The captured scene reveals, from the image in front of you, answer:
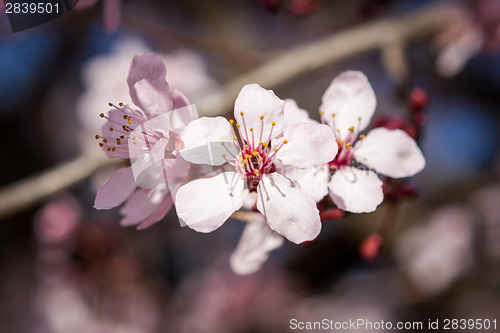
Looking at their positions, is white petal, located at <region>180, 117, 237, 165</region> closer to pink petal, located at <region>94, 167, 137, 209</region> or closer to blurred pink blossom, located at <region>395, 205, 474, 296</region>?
pink petal, located at <region>94, 167, 137, 209</region>

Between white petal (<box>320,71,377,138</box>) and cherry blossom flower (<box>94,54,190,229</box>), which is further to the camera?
white petal (<box>320,71,377,138</box>)

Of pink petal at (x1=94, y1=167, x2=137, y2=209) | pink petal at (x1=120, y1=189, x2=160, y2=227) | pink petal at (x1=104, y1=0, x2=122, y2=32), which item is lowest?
pink petal at (x1=120, y1=189, x2=160, y2=227)

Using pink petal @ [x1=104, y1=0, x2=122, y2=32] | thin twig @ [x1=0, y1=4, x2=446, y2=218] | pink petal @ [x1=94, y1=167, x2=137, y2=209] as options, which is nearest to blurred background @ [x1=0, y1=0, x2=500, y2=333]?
thin twig @ [x1=0, y1=4, x2=446, y2=218]

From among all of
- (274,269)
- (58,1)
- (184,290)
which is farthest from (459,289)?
(58,1)

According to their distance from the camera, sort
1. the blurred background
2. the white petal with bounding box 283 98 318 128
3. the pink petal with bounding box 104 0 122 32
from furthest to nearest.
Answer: the blurred background < the pink petal with bounding box 104 0 122 32 < the white petal with bounding box 283 98 318 128

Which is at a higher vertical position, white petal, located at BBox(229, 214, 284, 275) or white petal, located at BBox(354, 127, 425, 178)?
white petal, located at BBox(354, 127, 425, 178)

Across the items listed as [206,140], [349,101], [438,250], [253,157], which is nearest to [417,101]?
[349,101]
